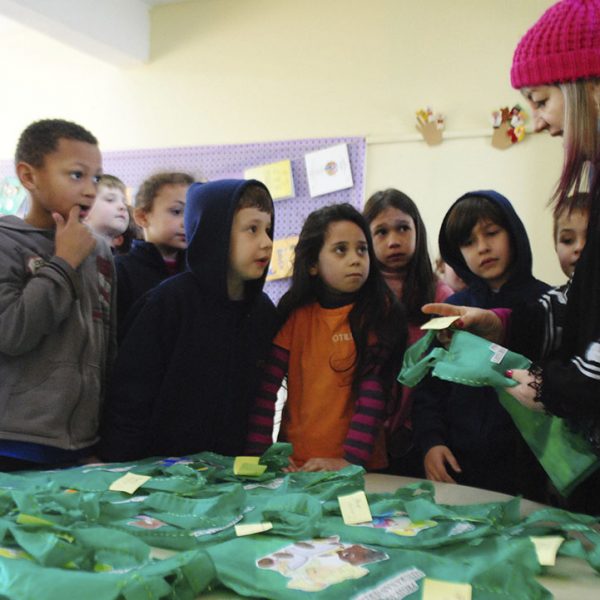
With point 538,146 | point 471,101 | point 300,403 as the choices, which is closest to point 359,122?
point 471,101

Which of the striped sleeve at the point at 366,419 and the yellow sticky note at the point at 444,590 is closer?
the yellow sticky note at the point at 444,590

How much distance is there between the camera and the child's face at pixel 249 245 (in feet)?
5.01

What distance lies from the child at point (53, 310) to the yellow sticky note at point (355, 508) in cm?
64

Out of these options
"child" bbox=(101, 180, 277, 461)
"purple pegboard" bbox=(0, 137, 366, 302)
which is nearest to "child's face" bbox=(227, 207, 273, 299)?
"child" bbox=(101, 180, 277, 461)

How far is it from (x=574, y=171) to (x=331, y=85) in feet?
7.51

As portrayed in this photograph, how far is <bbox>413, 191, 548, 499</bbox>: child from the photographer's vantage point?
1421mm

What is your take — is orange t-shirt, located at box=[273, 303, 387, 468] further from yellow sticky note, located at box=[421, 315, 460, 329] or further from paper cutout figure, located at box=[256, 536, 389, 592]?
paper cutout figure, located at box=[256, 536, 389, 592]

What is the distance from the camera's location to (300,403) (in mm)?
1555

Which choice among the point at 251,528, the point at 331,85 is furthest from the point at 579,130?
the point at 331,85

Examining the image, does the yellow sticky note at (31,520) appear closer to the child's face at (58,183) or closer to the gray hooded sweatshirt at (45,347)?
the gray hooded sweatshirt at (45,347)

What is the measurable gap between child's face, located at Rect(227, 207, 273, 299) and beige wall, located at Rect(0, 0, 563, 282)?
1.58 m

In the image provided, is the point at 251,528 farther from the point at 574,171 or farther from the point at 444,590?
the point at 574,171

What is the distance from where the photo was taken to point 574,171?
1.05 meters

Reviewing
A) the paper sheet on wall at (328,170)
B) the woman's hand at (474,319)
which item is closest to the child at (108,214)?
the paper sheet on wall at (328,170)
